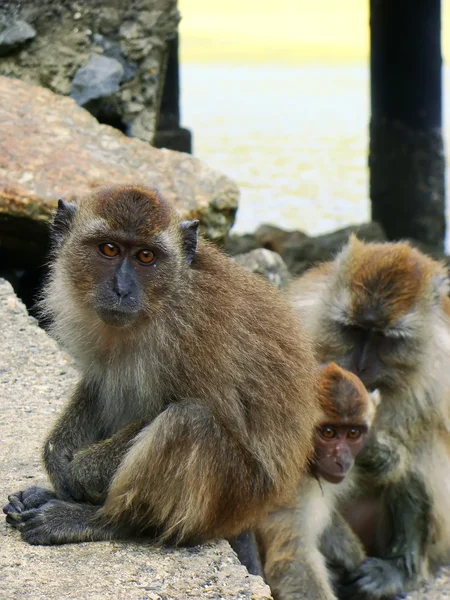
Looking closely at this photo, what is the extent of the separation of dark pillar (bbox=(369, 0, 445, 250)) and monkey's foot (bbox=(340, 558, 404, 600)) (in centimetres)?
808

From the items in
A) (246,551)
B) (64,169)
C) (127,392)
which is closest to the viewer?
(127,392)

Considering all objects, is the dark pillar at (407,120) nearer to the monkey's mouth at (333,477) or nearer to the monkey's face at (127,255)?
the monkey's mouth at (333,477)

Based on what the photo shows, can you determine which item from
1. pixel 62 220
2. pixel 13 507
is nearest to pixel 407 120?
pixel 62 220

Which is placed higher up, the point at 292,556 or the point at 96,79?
the point at 96,79

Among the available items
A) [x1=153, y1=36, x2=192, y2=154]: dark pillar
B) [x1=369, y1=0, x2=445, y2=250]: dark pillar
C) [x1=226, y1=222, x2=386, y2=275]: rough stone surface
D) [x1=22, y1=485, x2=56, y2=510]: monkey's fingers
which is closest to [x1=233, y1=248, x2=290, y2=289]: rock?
[x1=226, y1=222, x2=386, y2=275]: rough stone surface

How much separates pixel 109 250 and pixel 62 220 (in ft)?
1.19

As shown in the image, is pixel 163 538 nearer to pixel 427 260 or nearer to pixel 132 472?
pixel 132 472

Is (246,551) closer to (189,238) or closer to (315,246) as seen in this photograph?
(189,238)

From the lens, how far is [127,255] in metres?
3.83

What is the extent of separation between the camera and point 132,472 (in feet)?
12.2

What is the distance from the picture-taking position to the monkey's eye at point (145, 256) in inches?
152

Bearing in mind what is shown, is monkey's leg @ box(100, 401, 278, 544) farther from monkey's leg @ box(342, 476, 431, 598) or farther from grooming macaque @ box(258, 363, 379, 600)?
monkey's leg @ box(342, 476, 431, 598)

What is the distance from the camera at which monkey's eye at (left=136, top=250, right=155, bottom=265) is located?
12.6 ft

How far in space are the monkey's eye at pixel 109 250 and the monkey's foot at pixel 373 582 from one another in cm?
296
